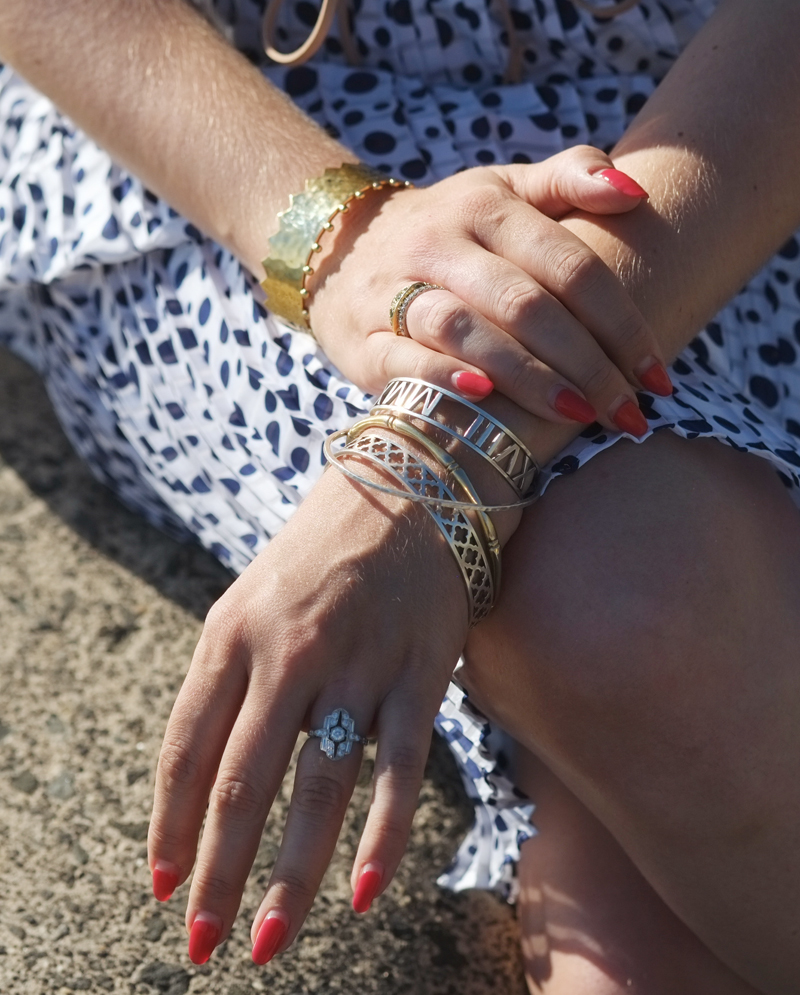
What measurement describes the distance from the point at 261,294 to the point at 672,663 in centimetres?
69

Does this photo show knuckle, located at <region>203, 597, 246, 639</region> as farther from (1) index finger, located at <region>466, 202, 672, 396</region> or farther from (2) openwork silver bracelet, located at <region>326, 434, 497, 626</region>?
(1) index finger, located at <region>466, 202, 672, 396</region>

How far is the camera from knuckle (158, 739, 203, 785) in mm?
901

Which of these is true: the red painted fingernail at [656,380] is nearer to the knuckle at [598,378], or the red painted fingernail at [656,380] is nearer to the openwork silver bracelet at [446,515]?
the knuckle at [598,378]

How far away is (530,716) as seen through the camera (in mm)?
1002

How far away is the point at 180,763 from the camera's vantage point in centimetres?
90

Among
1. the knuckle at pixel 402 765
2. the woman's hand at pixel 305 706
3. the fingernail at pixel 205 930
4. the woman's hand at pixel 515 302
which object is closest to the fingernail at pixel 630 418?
the woman's hand at pixel 515 302

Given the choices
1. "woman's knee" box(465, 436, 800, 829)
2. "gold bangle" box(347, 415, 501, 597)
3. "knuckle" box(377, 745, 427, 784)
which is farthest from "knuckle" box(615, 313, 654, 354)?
"knuckle" box(377, 745, 427, 784)

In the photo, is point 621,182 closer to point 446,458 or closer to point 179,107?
point 446,458

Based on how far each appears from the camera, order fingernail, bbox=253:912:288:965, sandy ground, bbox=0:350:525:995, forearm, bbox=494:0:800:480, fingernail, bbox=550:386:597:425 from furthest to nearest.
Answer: sandy ground, bbox=0:350:525:995
forearm, bbox=494:0:800:480
fingernail, bbox=550:386:597:425
fingernail, bbox=253:912:288:965

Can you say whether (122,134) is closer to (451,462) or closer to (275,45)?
(275,45)

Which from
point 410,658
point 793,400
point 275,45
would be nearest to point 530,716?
point 410,658

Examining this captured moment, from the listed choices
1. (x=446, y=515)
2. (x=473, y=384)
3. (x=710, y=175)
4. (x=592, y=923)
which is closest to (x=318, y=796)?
(x=446, y=515)

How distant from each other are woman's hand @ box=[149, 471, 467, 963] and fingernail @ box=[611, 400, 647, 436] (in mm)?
213

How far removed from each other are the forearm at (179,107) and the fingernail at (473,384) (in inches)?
14.4
